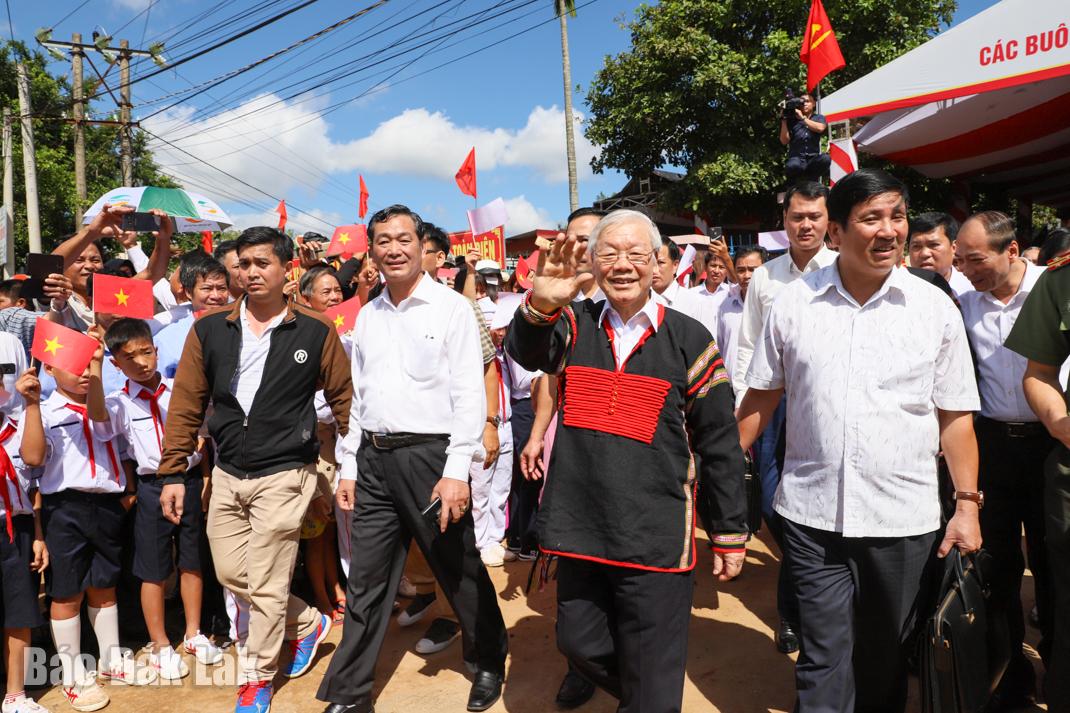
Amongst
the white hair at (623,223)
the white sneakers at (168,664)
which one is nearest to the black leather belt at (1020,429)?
the white hair at (623,223)

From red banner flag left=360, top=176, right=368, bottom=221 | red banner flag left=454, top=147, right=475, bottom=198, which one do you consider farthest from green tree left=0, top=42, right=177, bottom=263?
red banner flag left=454, top=147, right=475, bottom=198

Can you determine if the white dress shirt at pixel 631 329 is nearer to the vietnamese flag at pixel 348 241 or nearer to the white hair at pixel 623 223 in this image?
the white hair at pixel 623 223

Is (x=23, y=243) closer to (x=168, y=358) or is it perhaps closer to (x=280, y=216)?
(x=280, y=216)

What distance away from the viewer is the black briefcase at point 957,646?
85.3 inches

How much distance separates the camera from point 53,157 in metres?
18.1

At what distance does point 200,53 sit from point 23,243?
1005 centimetres

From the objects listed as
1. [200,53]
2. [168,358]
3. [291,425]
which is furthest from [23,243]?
[291,425]

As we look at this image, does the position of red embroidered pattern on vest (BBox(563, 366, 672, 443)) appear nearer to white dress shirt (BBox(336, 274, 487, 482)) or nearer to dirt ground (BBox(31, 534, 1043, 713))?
white dress shirt (BBox(336, 274, 487, 482))

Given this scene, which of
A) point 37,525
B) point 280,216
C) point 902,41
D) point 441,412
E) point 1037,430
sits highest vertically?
point 902,41

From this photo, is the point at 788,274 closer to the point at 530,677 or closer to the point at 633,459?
the point at 633,459

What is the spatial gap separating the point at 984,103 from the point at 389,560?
9648mm

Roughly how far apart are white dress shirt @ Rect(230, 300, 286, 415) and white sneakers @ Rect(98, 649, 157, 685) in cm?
150

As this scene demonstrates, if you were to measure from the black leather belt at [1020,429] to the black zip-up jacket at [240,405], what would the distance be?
9.74 ft

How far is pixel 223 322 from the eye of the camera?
10.4 ft
